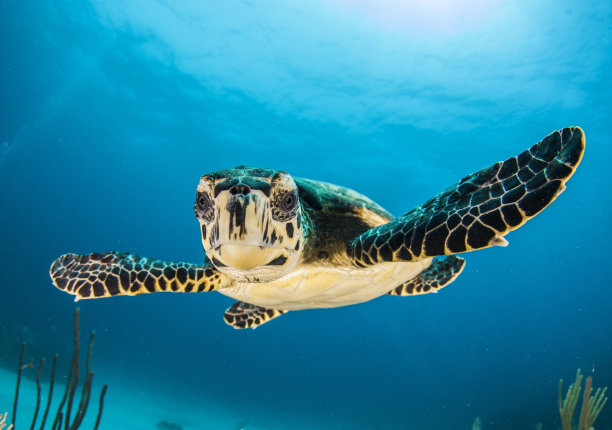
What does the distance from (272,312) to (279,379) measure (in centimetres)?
5370

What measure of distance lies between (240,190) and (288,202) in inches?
15.5

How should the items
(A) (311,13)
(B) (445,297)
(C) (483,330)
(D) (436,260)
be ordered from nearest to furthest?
(D) (436,260)
(A) (311,13)
(B) (445,297)
(C) (483,330)

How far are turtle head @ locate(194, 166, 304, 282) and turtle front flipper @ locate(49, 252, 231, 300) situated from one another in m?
1.25

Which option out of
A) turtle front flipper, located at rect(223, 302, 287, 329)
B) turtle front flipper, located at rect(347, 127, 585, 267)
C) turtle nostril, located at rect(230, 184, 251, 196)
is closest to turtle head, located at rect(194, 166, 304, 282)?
turtle nostril, located at rect(230, 184, 251, 196)

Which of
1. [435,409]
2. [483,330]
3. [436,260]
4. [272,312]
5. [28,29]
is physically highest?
[28,29]

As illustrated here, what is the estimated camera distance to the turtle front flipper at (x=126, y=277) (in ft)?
11.3

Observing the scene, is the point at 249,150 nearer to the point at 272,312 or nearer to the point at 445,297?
the point at 272,312

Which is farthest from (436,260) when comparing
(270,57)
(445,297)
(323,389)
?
(445,297)

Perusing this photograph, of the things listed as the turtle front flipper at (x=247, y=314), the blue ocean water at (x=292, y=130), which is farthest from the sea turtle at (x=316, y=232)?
the blue ocean water at (x=292, y=130)

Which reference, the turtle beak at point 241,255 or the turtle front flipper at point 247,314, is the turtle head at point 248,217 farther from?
the turtle front flipper at point 247,314

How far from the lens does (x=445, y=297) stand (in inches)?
2667

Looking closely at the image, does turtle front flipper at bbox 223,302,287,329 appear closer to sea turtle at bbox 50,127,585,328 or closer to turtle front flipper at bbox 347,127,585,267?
sea turtle at bbox 50,127,585,328

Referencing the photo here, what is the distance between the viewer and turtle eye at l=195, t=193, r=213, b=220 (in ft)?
7.28

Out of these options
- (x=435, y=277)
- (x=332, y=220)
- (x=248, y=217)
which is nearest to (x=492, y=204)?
(x=248, y=217)
